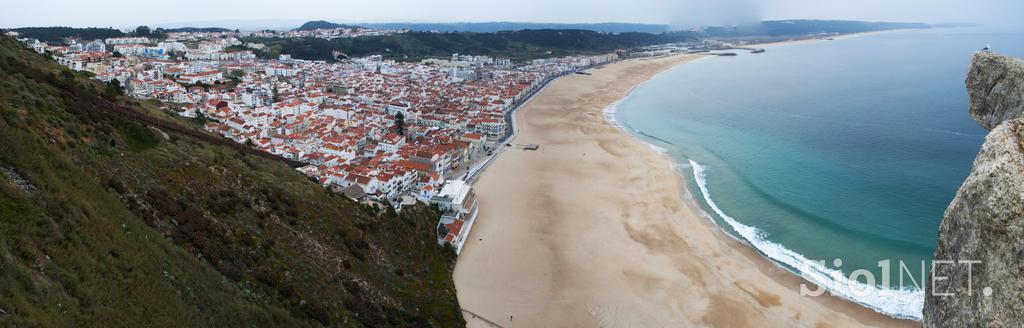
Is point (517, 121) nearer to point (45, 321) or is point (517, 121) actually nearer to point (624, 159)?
point (624, 159)

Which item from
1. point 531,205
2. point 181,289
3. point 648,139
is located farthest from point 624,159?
point 181,289

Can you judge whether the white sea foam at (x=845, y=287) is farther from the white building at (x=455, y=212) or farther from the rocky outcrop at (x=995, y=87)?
the white building at (x=455, y=212)

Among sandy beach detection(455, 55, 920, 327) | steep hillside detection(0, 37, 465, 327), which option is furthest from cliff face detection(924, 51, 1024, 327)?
sandy beach detection(455, 55, 920, 327)

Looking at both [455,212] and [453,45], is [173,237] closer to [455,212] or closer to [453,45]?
[455,212]

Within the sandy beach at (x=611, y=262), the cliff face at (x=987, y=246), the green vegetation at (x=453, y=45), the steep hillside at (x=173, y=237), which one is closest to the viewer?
the cliff face at (x=987, y=246)

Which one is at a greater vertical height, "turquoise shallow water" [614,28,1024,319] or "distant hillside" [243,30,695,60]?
"distant hillside" [243,30,695,60]

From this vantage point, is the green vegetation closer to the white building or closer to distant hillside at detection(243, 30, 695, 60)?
distant hillside at detection(243, 30, 695, 60)

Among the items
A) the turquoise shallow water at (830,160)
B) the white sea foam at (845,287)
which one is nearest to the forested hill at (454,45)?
the turquoise shallow water at (830,160)
